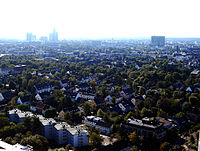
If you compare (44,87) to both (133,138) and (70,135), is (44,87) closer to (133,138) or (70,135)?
(70,135)

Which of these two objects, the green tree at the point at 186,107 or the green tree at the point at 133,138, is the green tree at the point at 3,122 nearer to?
the green tree at the point at 133,138

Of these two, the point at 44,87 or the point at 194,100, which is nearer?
the point at 194,100

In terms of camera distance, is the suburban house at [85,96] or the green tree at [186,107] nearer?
the green tree at [186,107]

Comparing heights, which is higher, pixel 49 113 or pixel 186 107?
pixel 186 107

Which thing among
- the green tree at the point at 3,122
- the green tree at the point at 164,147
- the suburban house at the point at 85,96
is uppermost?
the green tree at the point at 3,122

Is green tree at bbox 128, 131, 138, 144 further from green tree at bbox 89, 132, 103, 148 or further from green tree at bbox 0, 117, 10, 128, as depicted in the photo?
green tree at bbox 0, 117, 10, 128

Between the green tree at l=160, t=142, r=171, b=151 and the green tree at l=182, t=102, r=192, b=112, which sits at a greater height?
the green tree at l=182, t=102, r=192, b=112

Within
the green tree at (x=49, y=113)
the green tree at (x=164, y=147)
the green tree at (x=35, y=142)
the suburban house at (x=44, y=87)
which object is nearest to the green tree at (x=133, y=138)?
the green tree at (x=164, y=147)

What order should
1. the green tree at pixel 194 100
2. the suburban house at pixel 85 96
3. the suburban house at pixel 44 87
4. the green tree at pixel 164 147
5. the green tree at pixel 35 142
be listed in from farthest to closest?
the suburban house at pixel 44 87, the suburban house at pixel 85 96, the green tree at pixel 194 100, the green tree at pixel 164 147, the green tree at pixel 35 142

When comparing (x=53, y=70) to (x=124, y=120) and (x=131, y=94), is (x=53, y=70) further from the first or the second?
(x=124, y=120)

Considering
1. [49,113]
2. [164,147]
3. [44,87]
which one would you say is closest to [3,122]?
[49,113]

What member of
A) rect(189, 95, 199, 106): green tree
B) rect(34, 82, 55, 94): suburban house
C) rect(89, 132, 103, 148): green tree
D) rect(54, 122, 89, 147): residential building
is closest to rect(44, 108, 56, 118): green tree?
rect(54, 122, 89, 147): residential building

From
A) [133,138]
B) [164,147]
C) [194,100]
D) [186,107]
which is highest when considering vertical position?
[194,100]
